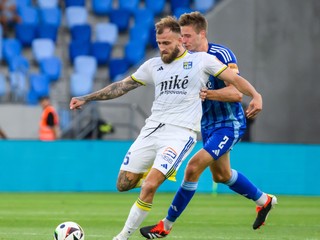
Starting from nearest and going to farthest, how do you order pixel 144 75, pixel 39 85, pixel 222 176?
pixel 144 75 → pixel 222 176 → pixel 39 85

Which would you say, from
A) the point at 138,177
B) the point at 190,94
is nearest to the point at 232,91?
the point at 190,94

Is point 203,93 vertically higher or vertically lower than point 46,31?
higher

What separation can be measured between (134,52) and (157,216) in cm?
1310

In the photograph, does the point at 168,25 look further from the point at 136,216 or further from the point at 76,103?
the point at 136,216

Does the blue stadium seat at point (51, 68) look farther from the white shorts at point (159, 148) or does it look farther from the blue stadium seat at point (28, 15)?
the white shorts at point (159, 148)

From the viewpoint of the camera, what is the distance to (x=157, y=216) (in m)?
13.9

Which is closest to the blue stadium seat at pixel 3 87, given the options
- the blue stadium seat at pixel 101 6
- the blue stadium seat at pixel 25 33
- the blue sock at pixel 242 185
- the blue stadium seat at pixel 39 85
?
the blue stadium seat at pixel 39 85

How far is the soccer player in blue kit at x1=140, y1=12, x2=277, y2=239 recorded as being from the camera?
33.6 feet

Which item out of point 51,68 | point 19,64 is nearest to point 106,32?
point 51,68

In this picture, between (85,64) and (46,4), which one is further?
(46,4)

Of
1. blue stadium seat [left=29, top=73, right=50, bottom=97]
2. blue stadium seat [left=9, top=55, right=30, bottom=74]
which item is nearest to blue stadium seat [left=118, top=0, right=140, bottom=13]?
blue stadium seat [left=9, top=55, right=30, bottom=74]

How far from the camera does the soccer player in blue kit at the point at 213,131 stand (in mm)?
10249

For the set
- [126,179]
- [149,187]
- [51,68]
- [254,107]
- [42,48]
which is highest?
[254,107]

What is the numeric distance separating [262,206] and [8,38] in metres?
15.9
